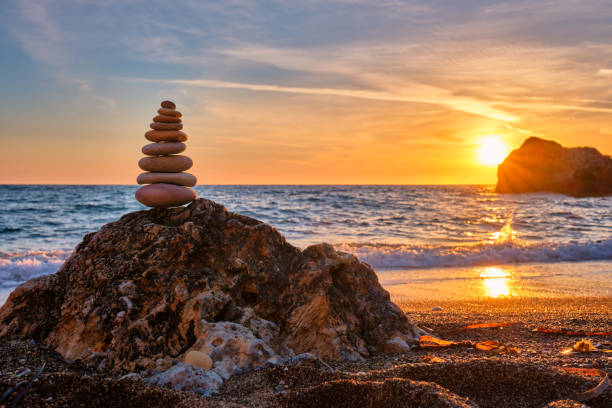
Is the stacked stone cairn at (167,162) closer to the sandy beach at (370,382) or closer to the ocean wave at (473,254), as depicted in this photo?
the sandy beach at (370,382)

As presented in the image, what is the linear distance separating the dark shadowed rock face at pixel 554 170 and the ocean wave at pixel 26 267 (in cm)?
5438

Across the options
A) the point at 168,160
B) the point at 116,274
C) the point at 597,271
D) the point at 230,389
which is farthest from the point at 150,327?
the point at 597,271

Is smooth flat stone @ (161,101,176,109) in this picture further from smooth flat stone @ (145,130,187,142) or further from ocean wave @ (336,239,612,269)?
ocean wave @ (336,239,612,269)

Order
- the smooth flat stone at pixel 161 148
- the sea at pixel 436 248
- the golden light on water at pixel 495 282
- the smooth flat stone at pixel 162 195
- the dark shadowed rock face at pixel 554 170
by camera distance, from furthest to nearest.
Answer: the dark shadowed rock face at pixel 554 170
the sea at pixel 436 248
the golden light on water at pixel 495 282
the smooth flat stone at pixel 161 148
the smooth flat stone at pixel 162 195

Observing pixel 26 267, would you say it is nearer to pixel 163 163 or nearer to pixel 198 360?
pixel 163 163

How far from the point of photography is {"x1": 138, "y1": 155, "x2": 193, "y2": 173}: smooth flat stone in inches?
170

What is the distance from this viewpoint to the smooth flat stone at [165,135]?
170 inches

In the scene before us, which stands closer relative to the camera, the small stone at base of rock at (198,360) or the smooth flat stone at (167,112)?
the small stone at base of rock at (198,360)

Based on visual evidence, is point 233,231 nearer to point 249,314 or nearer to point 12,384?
point 249,314

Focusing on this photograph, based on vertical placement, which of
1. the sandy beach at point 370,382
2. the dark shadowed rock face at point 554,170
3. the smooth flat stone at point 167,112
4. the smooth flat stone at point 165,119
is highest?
the dark shadowed rock face at point 554,170

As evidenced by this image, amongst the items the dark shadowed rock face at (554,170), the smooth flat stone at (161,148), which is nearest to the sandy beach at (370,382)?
the smooth flat stone at (161,148)

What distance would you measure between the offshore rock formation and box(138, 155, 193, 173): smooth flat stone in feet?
1.44

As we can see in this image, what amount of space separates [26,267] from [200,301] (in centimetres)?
811

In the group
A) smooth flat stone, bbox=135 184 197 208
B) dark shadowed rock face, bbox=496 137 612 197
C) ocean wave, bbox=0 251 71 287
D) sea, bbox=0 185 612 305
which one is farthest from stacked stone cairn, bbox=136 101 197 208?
dark shadowed rock face, bbox=496 137 612 197
